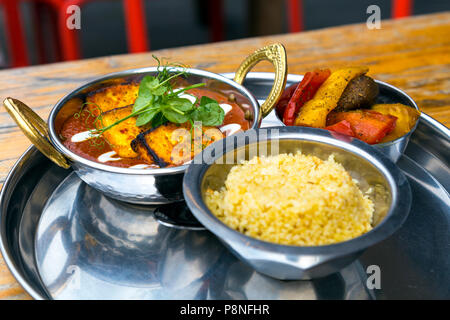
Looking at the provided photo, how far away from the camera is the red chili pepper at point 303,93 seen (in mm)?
1056

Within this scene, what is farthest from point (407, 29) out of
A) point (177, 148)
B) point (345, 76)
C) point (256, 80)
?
point (177, 148)

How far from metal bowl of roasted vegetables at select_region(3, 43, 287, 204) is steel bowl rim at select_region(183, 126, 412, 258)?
72mm

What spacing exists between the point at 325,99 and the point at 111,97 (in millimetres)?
486

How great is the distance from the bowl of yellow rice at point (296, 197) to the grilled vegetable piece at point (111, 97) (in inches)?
13.0

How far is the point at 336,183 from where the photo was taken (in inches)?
31.6

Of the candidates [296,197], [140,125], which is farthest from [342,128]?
[140,125]

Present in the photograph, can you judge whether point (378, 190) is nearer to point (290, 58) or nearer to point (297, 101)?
point (297, 101)

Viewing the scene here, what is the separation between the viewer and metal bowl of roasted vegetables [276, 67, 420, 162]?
99 centimetres

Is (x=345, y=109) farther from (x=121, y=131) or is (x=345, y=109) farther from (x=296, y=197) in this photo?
(x=121, y=131)

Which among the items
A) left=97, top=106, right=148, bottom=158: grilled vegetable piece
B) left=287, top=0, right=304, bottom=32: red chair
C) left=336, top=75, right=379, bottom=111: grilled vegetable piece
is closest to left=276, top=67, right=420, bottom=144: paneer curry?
left=336, top=75, right=379, bottom=111: grilled vegetable piece

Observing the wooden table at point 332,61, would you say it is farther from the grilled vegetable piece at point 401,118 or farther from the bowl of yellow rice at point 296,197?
the bowl of yellow rice at point 296,197

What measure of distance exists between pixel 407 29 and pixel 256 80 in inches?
29.9

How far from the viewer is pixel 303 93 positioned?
1.08m

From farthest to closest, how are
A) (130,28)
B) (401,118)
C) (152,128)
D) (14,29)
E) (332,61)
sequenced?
(14,29) < (130,28) < (332,61) < (401,118) < (152,128)
